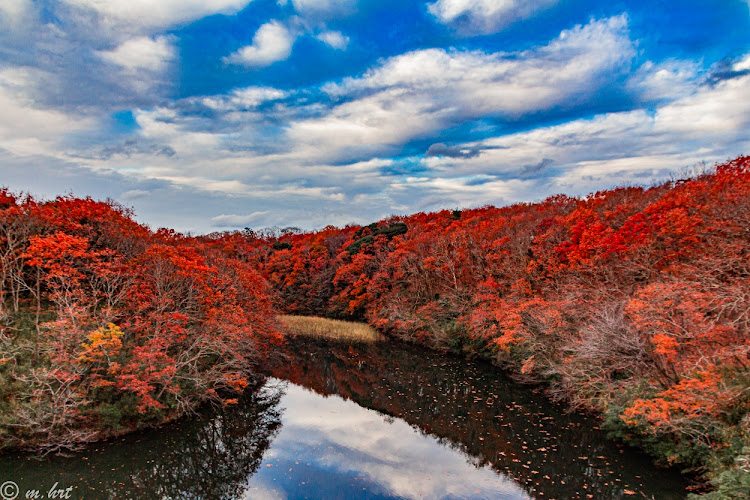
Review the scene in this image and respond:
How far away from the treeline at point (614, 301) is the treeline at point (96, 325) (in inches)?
553

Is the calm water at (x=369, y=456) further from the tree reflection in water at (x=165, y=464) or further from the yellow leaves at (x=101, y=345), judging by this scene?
the yellow leaves at (x=101, y=345)

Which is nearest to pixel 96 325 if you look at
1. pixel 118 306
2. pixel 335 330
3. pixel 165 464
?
pixel 118 306

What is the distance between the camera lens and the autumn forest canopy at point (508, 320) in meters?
11.3

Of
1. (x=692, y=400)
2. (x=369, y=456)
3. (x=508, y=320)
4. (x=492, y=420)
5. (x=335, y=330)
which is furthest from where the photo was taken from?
(x=335, y=330)

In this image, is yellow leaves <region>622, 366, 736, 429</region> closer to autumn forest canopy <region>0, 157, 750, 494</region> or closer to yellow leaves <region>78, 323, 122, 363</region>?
autumn forest canopy <region>0, 157, 750, 494</region>

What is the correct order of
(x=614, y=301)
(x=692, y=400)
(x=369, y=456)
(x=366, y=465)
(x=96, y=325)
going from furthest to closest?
1. (x=614, y=301)
2. (x=96, y=325)
3. (x=369, y=456)
4. (x=366, y=465)
5. (x=692, y=400)

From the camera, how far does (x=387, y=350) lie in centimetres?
3159

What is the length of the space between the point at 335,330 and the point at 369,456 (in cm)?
2301

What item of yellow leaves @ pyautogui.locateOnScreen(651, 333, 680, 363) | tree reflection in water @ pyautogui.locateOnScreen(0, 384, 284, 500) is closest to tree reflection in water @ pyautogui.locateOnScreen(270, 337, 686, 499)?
yellow leaves @ pyautogui.locateOnScreen(651, 333, 680, 363)

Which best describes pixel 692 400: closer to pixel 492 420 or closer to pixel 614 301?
pixel 614 301

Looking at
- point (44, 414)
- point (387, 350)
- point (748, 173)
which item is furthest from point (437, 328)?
point (44, 414)

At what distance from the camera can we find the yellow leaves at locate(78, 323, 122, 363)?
12336mm

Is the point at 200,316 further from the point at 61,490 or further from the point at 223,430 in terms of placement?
the point at 61,490

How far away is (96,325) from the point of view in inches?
559
